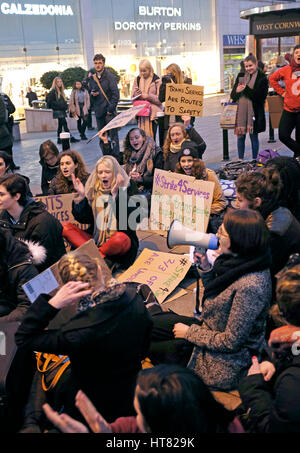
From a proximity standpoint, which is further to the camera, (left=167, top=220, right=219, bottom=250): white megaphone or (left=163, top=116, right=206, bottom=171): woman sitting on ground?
(left=163, top=116, right=206, bottom=171): woman sitting on ground

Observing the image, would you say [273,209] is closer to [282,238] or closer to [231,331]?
[282,238]

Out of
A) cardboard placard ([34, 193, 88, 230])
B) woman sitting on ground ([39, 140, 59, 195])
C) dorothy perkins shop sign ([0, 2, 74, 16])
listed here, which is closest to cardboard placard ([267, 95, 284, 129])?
woman sitting on ground ([39, 140, 59, 195])

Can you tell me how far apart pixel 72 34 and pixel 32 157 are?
15.9 metres

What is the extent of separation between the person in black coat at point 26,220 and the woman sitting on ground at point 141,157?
2268 millimetres

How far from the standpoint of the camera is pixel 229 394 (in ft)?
9.61

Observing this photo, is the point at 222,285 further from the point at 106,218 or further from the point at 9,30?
the point at 9,30

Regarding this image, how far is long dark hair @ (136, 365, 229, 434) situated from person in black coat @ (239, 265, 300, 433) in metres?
0.34

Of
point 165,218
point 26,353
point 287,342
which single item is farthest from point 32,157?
point 287,342

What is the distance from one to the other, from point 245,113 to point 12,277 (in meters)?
6.65

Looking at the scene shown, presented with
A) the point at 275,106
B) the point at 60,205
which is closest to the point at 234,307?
the point at 60,205

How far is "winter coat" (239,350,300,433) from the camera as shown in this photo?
1971 millimetres

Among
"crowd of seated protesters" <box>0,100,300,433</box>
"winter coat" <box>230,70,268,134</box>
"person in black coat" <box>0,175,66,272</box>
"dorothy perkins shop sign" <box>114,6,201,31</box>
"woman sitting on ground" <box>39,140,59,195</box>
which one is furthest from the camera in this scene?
"dorothy perkins shop sign" <box>114,6,201,31</box>

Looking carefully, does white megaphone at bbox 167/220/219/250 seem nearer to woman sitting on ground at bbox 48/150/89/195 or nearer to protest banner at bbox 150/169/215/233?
protest banner at bbox 150/169/215/233

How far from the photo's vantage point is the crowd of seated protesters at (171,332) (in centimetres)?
178
